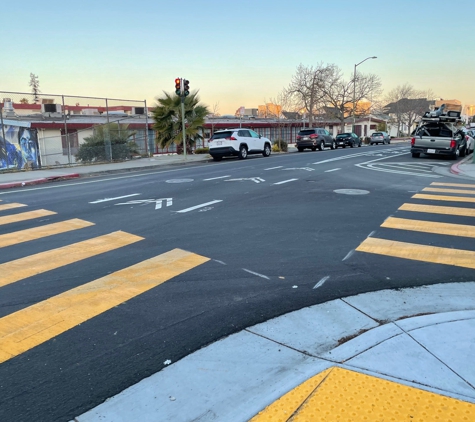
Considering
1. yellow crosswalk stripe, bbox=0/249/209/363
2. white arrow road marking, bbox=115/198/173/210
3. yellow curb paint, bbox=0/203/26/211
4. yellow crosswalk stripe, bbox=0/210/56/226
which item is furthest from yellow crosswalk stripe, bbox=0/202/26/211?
yellow crosswalk stripe, bbox=0/249/209/363

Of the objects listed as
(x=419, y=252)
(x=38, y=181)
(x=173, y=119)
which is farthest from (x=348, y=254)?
(x=173, y=119)

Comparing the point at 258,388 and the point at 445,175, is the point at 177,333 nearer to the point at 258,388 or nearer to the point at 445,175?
the point at 258,388

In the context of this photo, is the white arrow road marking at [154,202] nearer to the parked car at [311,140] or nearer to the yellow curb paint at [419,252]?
the yellow curb paint at [419,252]

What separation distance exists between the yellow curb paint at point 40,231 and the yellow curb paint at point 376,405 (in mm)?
5590

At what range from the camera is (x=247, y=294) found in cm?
442

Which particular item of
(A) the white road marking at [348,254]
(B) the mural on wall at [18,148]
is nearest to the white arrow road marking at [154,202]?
(A) the white road marking at [348,254]

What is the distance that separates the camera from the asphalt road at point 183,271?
10.2 feet

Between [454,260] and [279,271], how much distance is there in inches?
96.6

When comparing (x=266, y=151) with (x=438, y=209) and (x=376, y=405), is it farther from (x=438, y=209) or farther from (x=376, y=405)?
(x=376, y=405)

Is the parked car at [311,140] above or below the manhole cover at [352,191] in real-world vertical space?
above

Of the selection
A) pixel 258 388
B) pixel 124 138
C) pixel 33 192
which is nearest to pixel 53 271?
pixel 258 388

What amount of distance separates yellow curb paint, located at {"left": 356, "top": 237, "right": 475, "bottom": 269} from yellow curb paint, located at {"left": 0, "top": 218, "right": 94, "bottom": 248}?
16.7 ft

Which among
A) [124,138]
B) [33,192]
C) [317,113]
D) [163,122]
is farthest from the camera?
[317,113]

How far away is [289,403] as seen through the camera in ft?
8.84
